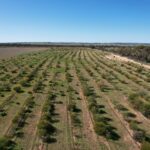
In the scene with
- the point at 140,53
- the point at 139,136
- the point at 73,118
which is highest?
the point at 139,136

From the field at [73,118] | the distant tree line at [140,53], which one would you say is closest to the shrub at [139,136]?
the field at [73,118]

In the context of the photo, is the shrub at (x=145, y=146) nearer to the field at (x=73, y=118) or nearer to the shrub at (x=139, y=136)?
the field at (x=73, y=118)

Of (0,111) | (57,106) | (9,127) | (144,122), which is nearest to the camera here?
(9,127)

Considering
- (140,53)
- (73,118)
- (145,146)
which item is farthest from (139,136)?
(140,53)

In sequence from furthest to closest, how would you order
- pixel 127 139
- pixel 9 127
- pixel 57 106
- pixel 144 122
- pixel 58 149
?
pixel 57 106, pixel 144 122, pixel 9 127, pixel 127 139, pixel 58 149

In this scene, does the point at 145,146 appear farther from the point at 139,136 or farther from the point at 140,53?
the point at 140,53

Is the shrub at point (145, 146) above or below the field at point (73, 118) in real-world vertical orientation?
above

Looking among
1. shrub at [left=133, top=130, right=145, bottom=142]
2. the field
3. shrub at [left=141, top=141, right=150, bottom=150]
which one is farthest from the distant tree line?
shrub at [left=141, top=141, right=150, bottom=150]

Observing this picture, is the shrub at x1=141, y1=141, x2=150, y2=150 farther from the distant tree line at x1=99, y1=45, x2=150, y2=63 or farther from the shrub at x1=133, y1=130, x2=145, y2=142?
the distant tree line at x1=99, y1=45, x2=150, y2=63

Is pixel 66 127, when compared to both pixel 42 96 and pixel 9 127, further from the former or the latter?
pixel 42 96

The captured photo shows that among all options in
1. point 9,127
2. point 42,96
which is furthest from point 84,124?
point 42,96

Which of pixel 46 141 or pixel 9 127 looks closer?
pixel 46 141
